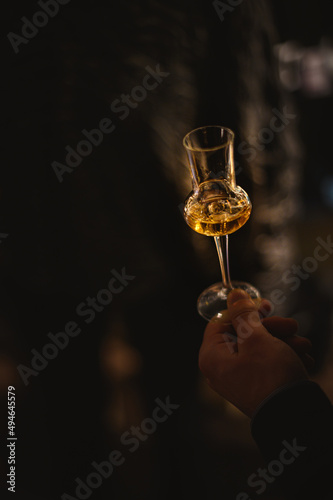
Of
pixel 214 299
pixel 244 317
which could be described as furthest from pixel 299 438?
pixel 214 299

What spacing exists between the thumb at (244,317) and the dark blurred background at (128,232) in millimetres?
392

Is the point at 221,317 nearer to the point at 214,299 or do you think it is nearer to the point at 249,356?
the point at 214,299

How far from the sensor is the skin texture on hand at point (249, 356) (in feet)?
3.01

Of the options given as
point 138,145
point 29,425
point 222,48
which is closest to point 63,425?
point 29,425

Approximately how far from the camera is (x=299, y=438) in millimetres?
841

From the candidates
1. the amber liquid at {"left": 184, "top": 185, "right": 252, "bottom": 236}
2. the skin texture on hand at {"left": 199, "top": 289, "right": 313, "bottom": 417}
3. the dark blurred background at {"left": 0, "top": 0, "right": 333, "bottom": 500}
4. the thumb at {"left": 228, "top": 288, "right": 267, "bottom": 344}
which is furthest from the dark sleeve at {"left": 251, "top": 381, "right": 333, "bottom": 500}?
the dark blurred background at {"left": 0, "top": 0, "right": 333, "bottom": 500}

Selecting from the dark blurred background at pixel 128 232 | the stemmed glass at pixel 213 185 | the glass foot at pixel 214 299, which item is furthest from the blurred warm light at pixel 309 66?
the stemmed glass at pixel 213 185

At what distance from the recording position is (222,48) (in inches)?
54.1

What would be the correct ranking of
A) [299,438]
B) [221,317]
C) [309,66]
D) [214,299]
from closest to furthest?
[299,438]
[221,317]
[214,299]
[309,66]

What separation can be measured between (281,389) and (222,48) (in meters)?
1.05

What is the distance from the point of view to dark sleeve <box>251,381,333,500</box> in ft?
2.67

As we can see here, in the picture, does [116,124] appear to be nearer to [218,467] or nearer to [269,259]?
[269,259]

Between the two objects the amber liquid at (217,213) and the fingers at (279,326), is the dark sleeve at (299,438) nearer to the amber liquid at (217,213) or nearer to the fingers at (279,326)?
the fingers at (279,326)

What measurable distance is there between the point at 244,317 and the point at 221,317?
0.22 metres
